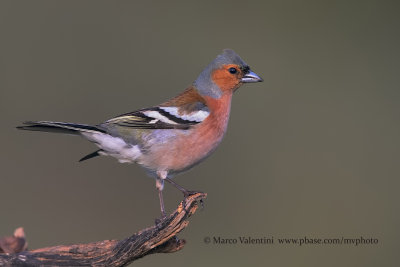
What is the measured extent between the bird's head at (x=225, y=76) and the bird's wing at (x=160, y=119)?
1.76 feet

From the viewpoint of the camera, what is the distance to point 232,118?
35.9 feet

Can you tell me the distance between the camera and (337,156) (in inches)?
426

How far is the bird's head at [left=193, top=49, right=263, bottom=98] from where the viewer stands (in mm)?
6457

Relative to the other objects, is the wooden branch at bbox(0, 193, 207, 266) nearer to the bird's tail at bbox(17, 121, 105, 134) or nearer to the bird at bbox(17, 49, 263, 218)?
the bird at bbox(17, 49, 263, 218)

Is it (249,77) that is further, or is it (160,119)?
(249,77)

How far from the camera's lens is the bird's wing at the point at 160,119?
19.1 ft

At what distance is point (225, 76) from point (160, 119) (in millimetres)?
1057

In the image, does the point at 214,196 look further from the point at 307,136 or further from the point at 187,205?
the point at 187,205

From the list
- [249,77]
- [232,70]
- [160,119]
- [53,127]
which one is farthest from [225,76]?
[53,127]

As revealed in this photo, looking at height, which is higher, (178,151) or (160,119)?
(160,119)

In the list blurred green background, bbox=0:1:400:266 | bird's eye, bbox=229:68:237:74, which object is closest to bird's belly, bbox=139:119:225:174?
bird's eye, bbox=229:68:237:74

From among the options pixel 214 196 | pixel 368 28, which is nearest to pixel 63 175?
pixel 214 196

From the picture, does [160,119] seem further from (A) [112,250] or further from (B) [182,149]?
(A) [112,250]

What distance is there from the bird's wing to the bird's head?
0.54 meters
